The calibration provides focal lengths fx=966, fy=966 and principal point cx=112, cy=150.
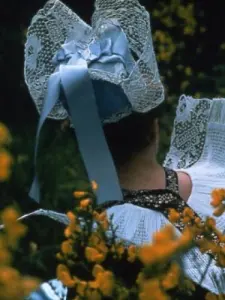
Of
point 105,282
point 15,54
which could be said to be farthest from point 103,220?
point 15,54

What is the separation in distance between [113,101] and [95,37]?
0.20m

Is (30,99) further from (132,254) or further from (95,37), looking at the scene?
(132,254)

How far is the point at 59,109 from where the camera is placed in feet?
6.63

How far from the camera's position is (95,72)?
186 centimetres

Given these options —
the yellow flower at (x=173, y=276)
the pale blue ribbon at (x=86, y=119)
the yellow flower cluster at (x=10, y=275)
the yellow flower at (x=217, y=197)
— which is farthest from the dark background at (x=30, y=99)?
the yellow flower cluster at (x=10, y=275)

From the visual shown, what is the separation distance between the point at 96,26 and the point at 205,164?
1.33ft

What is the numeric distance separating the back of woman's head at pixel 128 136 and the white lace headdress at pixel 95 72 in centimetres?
5

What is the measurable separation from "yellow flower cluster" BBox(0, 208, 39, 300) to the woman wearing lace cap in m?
0.90

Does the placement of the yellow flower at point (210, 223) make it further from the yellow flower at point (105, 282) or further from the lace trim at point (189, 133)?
the lace trim at point (189, 133)

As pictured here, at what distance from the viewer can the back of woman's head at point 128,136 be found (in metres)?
1.94

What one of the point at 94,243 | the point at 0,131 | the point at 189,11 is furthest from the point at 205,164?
the point at 189,11

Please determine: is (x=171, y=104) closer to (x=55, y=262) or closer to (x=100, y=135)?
(x=55, y=262)

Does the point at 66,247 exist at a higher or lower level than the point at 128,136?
higher

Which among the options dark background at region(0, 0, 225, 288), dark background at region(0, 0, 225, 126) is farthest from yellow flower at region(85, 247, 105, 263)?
dark background at region(0, 0, 225, 126)
